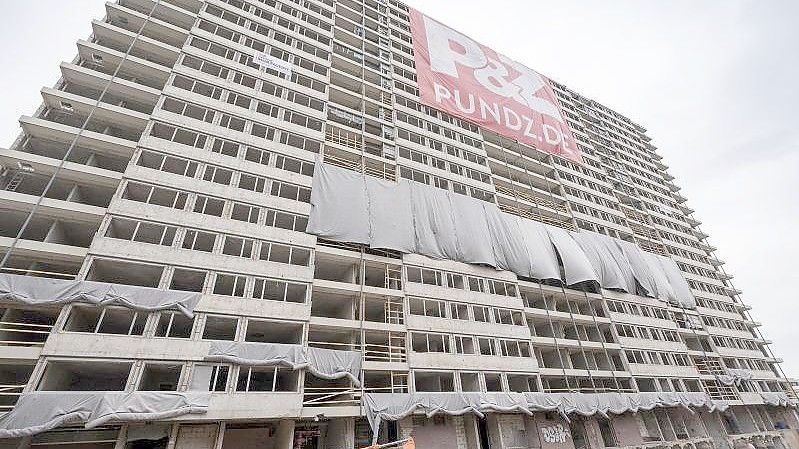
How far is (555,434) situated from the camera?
28.6 meters

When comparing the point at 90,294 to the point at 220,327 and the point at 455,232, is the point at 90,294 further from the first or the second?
the point at 455,232

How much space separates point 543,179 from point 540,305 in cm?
1781

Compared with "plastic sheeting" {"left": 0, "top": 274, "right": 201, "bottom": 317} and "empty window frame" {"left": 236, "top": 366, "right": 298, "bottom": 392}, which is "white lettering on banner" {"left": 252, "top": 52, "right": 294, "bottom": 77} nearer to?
"plastic sheeting" {"left": 0, "top": 274, "right": 201, "bottom": 317}

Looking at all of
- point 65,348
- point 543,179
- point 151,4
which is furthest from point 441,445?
point 151,4

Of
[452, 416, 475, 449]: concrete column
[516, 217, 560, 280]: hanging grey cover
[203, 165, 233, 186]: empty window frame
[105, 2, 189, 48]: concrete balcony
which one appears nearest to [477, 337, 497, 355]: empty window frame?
[452, 416, 475, 449]: concrete column

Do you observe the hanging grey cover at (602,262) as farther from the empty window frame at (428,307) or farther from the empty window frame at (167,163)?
the empty window frame at (167,163)

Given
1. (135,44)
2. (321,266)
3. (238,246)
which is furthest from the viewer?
(135,44)

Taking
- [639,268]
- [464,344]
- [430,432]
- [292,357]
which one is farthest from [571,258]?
[292,357]

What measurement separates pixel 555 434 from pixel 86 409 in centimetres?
3027

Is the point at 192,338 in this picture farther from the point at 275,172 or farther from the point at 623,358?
the point at 623,358

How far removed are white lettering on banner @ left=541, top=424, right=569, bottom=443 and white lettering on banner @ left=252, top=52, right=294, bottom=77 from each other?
3768 cm

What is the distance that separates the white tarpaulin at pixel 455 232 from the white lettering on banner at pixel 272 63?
1152cm

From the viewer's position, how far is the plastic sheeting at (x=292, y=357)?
1950 cm

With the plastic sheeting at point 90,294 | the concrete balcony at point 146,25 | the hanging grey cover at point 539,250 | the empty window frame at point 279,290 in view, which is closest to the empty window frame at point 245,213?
the empty window frame at point 279,290
